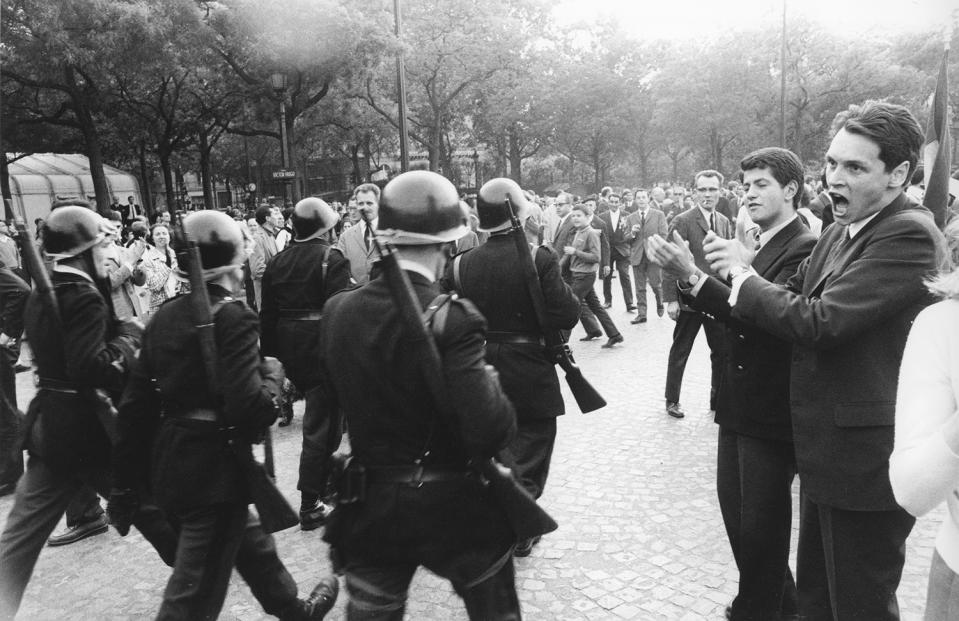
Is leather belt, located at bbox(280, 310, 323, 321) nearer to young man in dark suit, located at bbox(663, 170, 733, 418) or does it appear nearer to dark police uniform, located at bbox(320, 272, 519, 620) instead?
dark police uniform, located at bbox(320, 272, 519, 620)

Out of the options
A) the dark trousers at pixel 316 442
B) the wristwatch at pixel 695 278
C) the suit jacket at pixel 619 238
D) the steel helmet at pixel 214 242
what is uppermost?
the steel helmet at pixel 214 242

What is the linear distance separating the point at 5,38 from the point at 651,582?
19.8 metres

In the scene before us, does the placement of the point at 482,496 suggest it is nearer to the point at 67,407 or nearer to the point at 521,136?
the point at 67,407

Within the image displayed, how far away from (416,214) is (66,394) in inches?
91.9

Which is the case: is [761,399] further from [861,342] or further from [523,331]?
[523,331]

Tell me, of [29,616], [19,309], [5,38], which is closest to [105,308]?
[29,616]

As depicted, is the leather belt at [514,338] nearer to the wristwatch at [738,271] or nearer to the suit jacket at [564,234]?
the wristwatch at [738,271]

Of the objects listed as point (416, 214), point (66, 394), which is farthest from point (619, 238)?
point (416, 214)

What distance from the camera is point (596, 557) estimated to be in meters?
4.14

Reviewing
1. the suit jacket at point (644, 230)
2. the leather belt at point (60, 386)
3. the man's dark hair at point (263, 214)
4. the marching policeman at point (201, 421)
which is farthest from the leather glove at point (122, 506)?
the suit jacket at point (644, 230)

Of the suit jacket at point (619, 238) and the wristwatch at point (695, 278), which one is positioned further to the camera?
the suit jacket at point (619, 238)

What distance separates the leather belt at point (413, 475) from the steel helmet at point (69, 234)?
224cm

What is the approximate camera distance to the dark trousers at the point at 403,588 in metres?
2.27


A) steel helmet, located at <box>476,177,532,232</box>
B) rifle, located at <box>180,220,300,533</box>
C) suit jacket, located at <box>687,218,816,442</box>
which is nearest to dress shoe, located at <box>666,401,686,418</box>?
steel helmet, located at <box>476,177,532,232</box>
